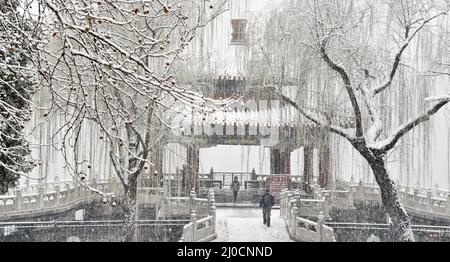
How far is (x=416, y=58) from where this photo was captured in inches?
280

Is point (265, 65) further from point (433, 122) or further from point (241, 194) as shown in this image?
point (241, 194)

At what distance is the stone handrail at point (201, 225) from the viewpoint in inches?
281

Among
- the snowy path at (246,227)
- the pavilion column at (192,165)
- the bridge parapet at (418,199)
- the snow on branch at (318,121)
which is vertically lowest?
the snowy path at (246,227)

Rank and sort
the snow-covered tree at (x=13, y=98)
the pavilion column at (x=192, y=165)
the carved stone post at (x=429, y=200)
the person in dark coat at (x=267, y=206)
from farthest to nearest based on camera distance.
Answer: the carved stone post at (x=429, y=200) < the person in dark coat at (x=267, y=206) < the pavilion column at (x=192, y=165) < the snow-covered tree at (x=13, y=98)

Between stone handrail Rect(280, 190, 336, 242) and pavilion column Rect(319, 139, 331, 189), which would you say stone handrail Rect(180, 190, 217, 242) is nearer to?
stone handrail Rect(280, 190, 336, 242)

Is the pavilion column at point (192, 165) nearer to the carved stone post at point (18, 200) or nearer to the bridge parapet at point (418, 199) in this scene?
the carved stone post at point (18, 200)

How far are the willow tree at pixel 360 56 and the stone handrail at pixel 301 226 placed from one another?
1028 millimetres

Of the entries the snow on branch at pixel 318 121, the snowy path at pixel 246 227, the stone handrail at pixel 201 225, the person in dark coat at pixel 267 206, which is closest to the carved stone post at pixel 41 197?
the stone handrail at pixel 201 225

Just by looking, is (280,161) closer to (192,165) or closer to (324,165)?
(324,165)

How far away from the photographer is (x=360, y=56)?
21.9 feet

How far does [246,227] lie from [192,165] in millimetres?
1325

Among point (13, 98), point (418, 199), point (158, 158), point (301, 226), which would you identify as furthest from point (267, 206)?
point (13, 98)
